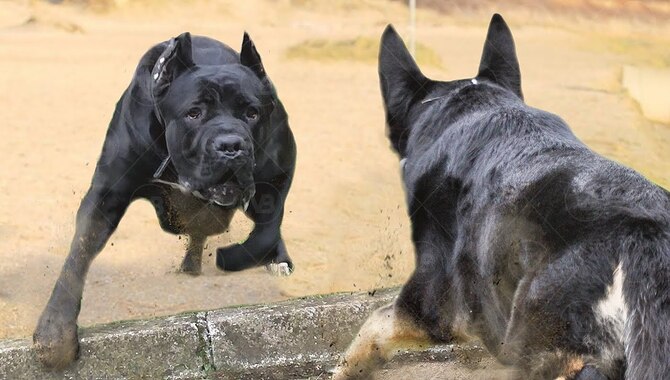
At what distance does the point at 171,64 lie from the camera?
4.58 m

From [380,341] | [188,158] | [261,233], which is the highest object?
[188,158]

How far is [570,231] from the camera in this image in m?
3.07

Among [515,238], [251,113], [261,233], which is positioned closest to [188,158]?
[251,113]

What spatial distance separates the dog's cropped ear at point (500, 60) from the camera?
4.43 meters

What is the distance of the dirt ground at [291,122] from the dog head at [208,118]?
158cm

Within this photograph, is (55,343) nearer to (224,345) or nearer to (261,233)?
(224,345)

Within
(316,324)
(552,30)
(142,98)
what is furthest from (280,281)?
(552,30)

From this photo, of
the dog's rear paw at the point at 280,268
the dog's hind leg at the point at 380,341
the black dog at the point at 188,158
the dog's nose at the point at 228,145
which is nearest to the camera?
the dog's hind leg at the point at 380,341

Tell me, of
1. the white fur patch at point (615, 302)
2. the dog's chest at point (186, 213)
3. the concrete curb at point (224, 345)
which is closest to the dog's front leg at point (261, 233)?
the dog's chest at point (186, 213)

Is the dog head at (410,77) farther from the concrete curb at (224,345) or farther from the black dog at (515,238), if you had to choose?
the concrete curb at (224,345)

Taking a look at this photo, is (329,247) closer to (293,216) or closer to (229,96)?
(293,216)

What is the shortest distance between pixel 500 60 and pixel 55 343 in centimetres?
228

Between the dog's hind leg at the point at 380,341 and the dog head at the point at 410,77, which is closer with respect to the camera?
the dog's hind leg at the point at 380,341

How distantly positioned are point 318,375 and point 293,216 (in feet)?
12.3
